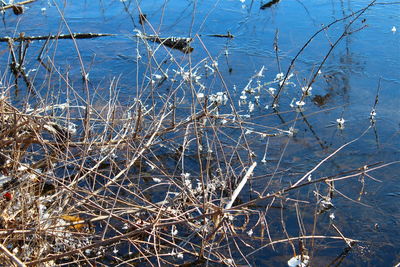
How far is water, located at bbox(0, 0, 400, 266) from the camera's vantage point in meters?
3.69

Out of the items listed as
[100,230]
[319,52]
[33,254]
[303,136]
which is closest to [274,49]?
[319,52]

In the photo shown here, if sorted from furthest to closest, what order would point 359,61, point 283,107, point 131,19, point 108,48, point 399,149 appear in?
point 131,19, point 108,48, point 359,61, point 283,107, point 399,149

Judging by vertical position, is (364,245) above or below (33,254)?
below

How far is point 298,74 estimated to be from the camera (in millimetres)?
5375

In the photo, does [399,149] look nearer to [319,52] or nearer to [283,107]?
[283,107]

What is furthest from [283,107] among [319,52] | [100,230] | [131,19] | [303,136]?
[131,19]

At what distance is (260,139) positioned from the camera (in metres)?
4.52

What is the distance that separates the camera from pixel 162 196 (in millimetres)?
3980

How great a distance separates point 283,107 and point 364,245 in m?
1.82

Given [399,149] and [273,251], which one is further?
[399,149]

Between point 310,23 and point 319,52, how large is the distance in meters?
0.75

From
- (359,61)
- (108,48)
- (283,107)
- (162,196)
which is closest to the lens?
(162,196)

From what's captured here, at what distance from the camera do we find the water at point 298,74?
3691 millimetres

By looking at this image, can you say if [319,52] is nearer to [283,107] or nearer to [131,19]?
[283,107]
